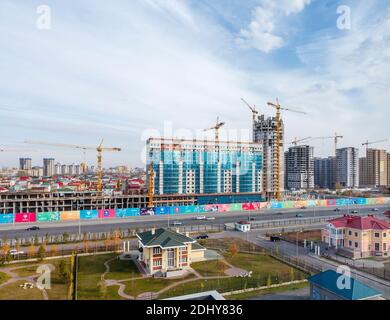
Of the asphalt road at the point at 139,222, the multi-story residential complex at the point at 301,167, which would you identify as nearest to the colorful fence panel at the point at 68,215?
the asphalt road at the point at 139,222

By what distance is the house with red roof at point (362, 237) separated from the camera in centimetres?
1838

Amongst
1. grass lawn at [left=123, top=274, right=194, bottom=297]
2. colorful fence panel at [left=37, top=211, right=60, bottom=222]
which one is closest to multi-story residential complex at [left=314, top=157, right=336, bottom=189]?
colorful fence panel at [left=37, top=211, right=60, bottom=222]

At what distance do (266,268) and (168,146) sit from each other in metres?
31.2

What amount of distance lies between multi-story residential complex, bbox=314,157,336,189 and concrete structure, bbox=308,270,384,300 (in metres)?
78.5

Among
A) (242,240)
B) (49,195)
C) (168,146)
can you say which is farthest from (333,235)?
(49,195)

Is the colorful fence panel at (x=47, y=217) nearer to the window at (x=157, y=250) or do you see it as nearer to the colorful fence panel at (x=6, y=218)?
the colorful fence panel at (x=6, y=218)

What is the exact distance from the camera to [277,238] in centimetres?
2209

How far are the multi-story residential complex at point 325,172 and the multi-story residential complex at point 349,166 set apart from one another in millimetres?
4040

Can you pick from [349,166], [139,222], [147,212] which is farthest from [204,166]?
[349,166]

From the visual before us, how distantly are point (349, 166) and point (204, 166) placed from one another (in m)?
50.0

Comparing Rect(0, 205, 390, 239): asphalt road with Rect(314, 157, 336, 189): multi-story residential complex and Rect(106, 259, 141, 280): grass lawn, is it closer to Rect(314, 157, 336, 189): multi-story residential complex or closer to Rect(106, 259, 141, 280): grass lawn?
Rect(106, 259, 141, 280): grass lawn

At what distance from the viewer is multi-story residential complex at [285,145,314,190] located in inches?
2867

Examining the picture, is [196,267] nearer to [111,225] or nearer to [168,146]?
[111,225]
